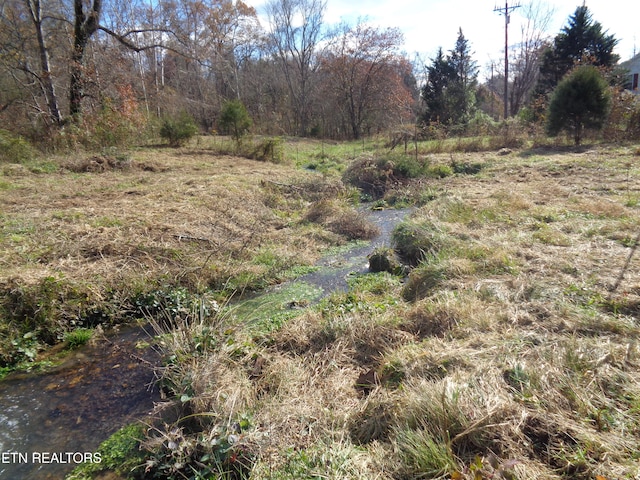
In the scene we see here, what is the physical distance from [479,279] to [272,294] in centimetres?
300

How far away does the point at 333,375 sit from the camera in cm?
347

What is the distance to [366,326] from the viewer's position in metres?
4.04

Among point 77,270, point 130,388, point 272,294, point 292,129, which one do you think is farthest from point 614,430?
point 292,129

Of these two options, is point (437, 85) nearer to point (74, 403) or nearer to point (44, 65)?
point (44, 65)

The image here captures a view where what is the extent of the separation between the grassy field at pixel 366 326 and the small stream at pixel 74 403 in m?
0.34

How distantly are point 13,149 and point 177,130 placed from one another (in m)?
6.79

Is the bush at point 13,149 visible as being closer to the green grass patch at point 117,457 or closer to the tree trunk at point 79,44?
the tree trunk at point 79,44

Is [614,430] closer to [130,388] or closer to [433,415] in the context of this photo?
[433,415]

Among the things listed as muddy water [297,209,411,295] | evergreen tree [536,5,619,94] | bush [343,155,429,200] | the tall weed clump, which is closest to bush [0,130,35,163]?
bush [343,155,429,200]

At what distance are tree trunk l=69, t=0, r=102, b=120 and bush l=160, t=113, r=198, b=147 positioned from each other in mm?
3489

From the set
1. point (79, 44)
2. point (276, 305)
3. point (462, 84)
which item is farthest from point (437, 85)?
point (276, 305)

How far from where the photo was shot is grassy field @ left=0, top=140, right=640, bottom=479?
2359 mm

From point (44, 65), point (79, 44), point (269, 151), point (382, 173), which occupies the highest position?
point (79, 44)

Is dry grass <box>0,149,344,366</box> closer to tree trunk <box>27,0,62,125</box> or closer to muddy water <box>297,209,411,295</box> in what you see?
muddy water <box>297,209,411,295</box>
